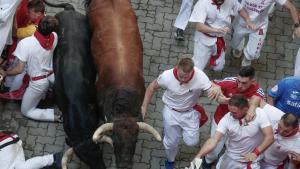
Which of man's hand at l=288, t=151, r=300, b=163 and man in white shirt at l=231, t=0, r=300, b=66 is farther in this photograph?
man in white shirt at l=231, t=0, r=300, b=66

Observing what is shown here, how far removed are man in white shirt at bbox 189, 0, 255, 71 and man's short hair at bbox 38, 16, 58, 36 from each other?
8.00 ft

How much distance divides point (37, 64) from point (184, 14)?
11.2ft

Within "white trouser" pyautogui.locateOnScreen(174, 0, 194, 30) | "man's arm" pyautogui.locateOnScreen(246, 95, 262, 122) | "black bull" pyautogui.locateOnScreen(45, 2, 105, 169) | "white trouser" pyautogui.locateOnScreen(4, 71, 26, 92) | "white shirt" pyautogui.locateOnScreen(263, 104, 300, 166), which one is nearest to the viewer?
"man's arm" pyautogui.locateOnScreen(246, 95, 262, 122)

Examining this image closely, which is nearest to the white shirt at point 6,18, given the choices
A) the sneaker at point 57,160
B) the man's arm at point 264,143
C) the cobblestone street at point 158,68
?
the cobblestone street at point 158,68

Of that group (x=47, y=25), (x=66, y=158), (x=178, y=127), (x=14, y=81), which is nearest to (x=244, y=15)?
(x=178, y=127)

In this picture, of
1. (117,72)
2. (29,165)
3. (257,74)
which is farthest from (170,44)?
(29,165)

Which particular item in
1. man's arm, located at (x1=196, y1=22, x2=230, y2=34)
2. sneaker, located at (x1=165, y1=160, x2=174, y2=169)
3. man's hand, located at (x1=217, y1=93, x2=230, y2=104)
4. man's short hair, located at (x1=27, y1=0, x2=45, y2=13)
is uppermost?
man's short hair, located at (x1=27, y1=0, x2=45, y2=13)

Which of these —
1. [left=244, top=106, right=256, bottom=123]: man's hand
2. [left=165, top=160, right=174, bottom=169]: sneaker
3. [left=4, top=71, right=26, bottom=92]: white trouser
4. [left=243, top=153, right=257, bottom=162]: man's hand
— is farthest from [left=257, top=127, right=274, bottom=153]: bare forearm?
[left=4, top=71, right=26, bottom=92]: white trouser

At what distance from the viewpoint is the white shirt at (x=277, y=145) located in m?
8.26

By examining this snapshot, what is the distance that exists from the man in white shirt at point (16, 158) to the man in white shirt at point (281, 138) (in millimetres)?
3351

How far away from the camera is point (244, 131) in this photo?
8.28 meters

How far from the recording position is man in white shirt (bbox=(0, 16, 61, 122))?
31.2 ft

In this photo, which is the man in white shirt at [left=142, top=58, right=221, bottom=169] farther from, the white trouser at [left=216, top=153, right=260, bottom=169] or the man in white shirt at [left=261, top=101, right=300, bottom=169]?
the man in white shirt at [left=261, top=101, right=300, bottom=169]

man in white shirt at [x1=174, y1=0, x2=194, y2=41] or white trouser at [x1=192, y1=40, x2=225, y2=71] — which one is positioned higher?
man in white shirt at [x1=174, y1=0, x2=194, y2=41]
